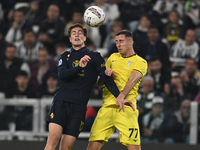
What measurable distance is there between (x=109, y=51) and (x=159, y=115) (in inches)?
80.7

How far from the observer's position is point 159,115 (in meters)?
6.81

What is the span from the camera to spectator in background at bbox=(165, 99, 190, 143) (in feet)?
22.2

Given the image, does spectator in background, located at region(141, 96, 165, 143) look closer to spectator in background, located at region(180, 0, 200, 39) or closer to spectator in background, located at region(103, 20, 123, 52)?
spectator in background, located at region(103, 20, 123, 52)

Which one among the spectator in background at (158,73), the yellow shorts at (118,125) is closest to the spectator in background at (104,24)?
the spectator in background at (158,73)

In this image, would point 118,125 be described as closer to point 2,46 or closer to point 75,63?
point 75,63

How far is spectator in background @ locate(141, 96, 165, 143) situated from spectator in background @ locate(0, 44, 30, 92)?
2938mm

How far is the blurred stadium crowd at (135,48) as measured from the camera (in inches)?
268

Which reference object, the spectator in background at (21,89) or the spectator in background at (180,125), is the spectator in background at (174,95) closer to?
the spectator in background at (180,125)

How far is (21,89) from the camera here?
24.4ft

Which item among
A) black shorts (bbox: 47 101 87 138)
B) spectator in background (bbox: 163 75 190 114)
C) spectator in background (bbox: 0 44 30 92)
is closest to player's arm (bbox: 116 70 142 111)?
black shorts (bbox: 47 101 87 138)

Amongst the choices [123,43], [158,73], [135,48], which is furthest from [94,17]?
[135,48]

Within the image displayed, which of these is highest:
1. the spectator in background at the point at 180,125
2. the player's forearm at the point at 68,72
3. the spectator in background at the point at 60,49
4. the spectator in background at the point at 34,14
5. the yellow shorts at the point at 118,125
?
the spectator in background at the point at 34,14

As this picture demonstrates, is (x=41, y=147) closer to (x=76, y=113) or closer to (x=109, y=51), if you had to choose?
(x=76, y=113)

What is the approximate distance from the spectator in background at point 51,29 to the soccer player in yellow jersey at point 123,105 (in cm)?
455
